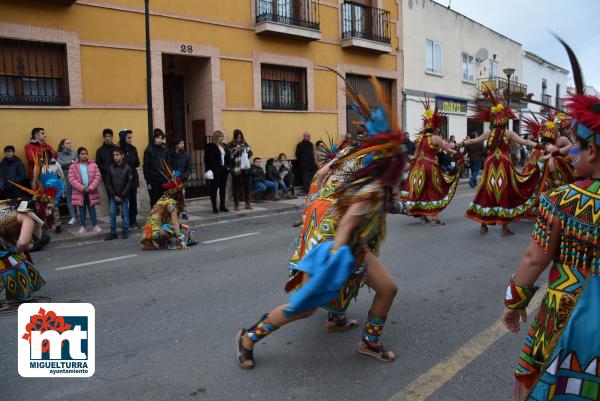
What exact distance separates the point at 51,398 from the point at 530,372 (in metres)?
2.86

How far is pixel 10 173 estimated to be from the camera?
9391 millimetres

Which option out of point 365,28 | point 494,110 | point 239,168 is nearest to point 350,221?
point 494,110

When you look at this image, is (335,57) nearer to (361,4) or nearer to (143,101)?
(361,4)

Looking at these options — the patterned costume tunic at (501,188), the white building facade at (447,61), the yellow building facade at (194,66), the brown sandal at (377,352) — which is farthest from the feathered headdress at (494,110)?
the white building facade at (447,61)

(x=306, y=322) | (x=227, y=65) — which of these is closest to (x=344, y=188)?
(x=306, y=322)

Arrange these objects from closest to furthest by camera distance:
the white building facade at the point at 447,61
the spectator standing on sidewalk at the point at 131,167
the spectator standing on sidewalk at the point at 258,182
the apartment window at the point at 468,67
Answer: the spectator standing on sidewalk at the point at 131,167 < the spectator standing on sidewalk at the point at 258,182 < the white building facade at the point at 447,61 < the apartment window at the point at 468,67

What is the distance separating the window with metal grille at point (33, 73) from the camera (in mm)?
10375

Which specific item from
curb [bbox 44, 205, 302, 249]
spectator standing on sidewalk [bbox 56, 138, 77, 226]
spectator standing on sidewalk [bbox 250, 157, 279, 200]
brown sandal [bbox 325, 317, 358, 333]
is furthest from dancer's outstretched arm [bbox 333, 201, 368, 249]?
spectator standing on sidewalk [bbox 250, 157, 279, 200]

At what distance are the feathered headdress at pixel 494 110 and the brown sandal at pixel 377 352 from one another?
542 centimetres

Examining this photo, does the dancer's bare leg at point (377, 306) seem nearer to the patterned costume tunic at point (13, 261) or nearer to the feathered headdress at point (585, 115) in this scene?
the feathered headdress at point (585, 115)

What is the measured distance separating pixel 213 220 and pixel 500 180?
5884mm

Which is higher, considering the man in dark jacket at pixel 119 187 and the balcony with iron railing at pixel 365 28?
the balcony with iron railing at pixel 365 28

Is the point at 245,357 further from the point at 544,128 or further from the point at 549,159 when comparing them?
the point at 544,128

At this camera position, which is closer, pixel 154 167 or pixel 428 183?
pixel 428 183
